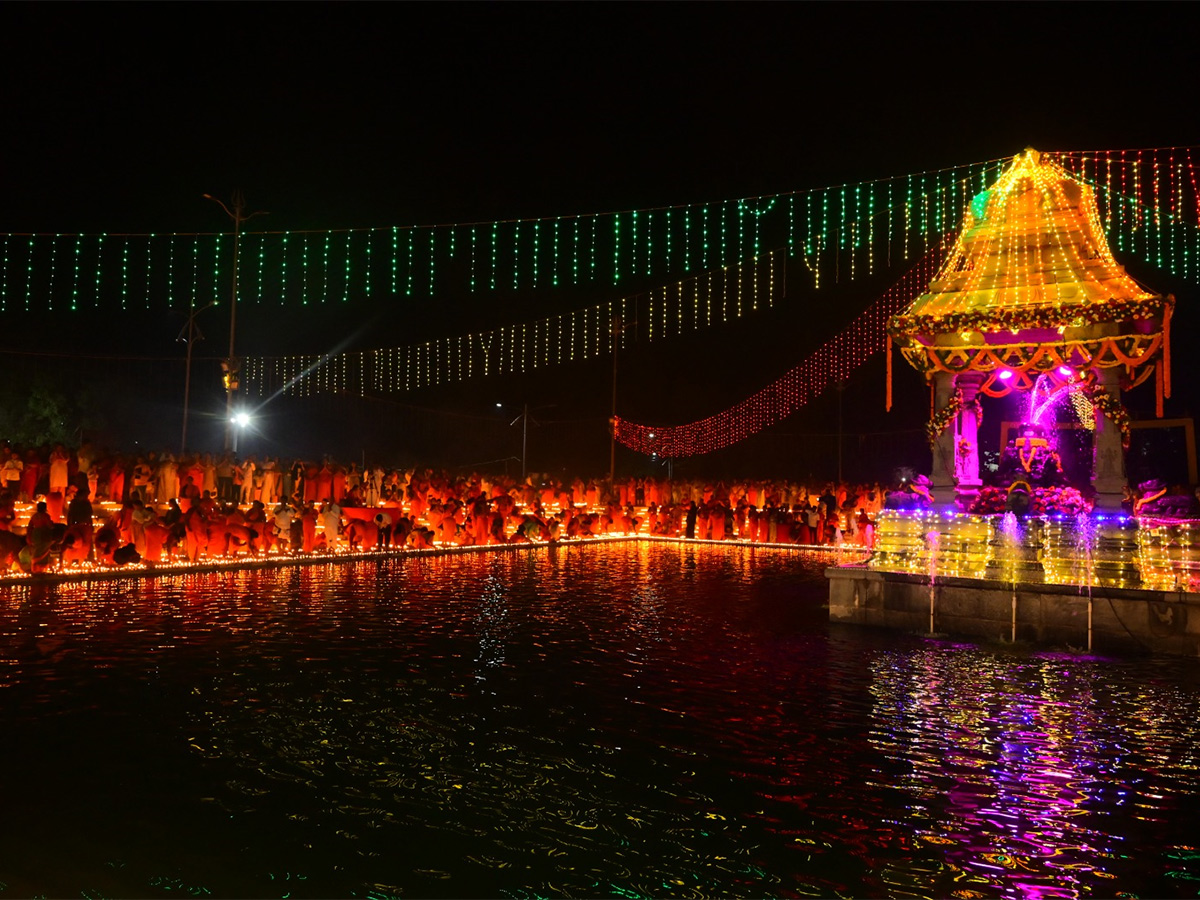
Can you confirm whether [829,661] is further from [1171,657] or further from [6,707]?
[6,707]

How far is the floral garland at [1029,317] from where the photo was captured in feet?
50.4

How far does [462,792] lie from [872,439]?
4889cm

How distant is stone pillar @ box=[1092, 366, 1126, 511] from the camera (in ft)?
53.5

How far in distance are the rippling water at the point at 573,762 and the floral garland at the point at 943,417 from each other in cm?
625

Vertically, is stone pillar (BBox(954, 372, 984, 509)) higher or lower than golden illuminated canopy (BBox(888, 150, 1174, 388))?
lower

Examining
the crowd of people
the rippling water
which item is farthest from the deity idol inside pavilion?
the rippling water

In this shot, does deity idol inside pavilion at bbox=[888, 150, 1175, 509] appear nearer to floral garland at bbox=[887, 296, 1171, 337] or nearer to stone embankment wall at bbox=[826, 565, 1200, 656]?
floral garland at bbox=[887, 296, 1171, 337]

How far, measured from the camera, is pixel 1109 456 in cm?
1636

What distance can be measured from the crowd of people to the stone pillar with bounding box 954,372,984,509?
199 centimetres

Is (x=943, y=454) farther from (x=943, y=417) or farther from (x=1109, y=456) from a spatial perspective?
(x=1109, y=456)

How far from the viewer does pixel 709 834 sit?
556 centimetres

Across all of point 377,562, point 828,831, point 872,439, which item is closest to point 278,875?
point 828,831

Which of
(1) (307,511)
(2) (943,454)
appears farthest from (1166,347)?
(1) (307,511)

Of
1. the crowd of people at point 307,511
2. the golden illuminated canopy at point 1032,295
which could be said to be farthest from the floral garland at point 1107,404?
the crowd of people at point 307,511
